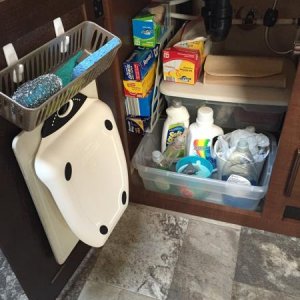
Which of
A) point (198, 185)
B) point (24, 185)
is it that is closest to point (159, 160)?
point (198, 185)

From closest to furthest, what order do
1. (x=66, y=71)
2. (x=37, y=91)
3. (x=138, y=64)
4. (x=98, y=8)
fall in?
(x=37, y=91) < (x=66, y=71) < (x=98, y=8) < (x=138, y=64)

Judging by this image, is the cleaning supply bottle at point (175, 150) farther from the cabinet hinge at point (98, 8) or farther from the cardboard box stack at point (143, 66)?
the cabinet hinge at point (98, 8)

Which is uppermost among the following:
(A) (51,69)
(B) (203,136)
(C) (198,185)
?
(A) (51,69)

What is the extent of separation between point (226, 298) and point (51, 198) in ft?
1.85

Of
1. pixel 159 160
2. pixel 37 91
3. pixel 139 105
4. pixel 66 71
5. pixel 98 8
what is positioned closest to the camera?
pixel 37 91

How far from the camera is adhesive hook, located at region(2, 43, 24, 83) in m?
0.54

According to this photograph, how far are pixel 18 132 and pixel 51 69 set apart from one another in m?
0.14

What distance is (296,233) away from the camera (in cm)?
104

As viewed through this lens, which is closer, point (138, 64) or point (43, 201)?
point (43, 201)

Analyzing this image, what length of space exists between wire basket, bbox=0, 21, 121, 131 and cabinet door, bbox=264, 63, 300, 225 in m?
0.45

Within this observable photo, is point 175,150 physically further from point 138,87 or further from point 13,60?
point 13,60

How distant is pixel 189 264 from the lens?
100 cm

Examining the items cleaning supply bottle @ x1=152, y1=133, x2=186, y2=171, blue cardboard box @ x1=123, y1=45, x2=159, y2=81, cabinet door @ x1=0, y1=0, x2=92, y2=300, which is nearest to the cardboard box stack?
blue cardboard box @ x1=123, y1=45, x2=159, y2=81

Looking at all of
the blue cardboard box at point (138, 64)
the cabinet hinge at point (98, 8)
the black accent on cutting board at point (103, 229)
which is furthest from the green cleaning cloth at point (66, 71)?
the black accent on cutting board at point (103, 229)
